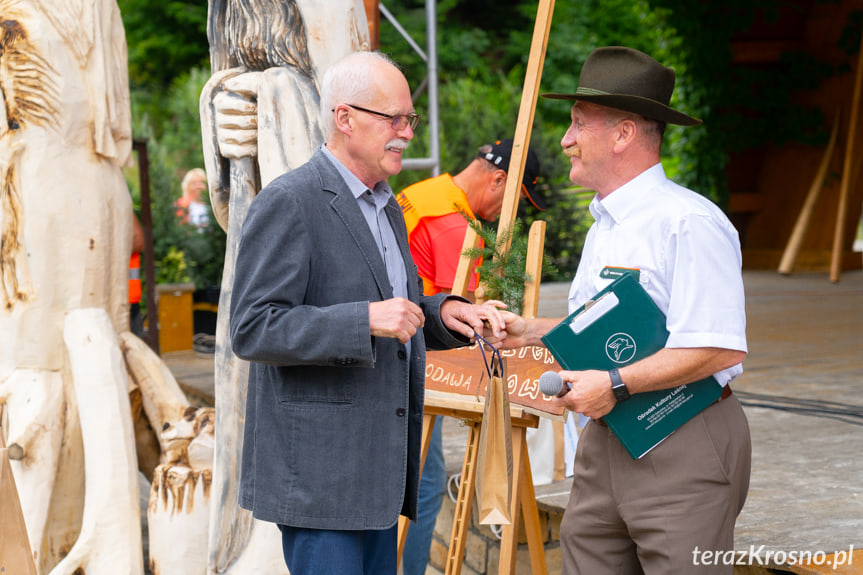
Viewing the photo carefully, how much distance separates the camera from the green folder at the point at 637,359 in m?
2.06

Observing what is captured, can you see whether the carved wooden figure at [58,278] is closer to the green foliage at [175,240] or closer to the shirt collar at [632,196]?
the shirt collar at [632,196]

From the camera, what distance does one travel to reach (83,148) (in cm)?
353

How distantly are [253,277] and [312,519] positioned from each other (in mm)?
567

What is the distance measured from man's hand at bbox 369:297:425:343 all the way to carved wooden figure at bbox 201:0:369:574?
1.14 meters

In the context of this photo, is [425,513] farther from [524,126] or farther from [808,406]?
[808,406]

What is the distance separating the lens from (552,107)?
18578mm

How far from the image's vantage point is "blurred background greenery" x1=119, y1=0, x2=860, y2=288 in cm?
976

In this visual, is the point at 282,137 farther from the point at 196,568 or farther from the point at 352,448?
the point at 196,568

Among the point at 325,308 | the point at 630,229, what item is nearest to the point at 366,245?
the point at 325,308

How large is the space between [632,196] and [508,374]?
1.08m

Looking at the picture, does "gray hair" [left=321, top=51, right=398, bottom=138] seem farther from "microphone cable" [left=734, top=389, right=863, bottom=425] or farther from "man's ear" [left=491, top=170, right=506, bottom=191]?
"microphone cable" [left=734, top=389, right=863, bottom=425]

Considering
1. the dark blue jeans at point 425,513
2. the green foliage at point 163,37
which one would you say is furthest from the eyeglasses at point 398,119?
the green foliage at point 163,37

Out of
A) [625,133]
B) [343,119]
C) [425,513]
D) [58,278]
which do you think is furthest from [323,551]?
[58,278]

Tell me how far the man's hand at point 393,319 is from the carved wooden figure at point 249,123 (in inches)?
45.0
